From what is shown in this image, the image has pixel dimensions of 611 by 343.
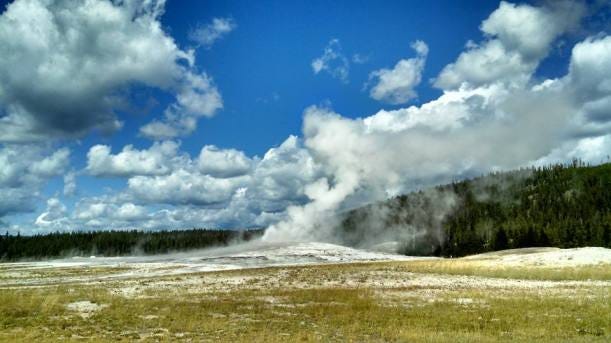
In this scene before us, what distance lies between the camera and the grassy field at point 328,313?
23344 millimetres

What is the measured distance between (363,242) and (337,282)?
14710 centimetres

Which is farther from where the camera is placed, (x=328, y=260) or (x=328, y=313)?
(x=328, y=260)

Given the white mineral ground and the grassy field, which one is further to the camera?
the white mineral ground

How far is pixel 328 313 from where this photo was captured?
100ft

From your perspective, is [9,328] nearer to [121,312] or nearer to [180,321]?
[121,312]

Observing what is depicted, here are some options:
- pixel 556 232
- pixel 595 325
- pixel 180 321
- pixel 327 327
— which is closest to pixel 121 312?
pixel 180 321

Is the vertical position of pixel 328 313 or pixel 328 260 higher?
pixel 328 313

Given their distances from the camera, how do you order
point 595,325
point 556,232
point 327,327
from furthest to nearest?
point 556,232, point 327,327, point 595,325

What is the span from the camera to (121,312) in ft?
102

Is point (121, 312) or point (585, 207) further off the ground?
point (585, 207)

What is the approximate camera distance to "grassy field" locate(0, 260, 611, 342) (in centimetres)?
2334

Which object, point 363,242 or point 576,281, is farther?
point 363,242

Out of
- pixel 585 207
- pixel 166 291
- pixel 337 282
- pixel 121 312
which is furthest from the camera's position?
pixel 585 207

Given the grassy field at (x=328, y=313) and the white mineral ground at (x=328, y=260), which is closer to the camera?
the grassy field at (x=328, y=313)
